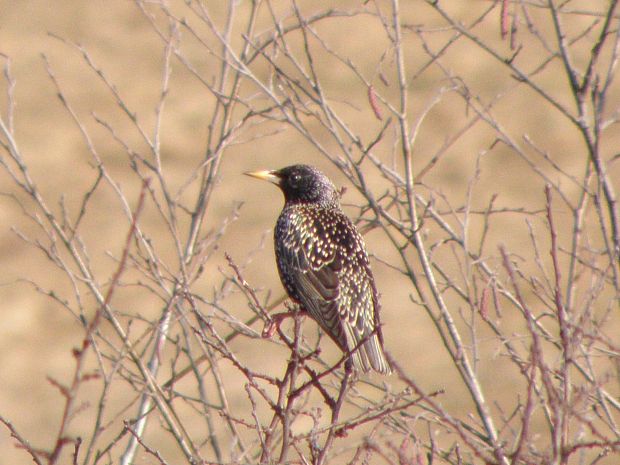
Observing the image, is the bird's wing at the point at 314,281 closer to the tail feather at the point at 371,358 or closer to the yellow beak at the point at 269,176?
the tail feather at the point at 371,358

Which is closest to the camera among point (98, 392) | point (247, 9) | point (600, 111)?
point (600, 111)

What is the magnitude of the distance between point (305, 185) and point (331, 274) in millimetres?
810

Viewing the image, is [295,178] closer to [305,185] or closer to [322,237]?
[305,185]

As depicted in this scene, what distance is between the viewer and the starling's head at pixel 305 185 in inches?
241

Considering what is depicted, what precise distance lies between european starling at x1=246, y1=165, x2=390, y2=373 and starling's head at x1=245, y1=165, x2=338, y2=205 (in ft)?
0.45

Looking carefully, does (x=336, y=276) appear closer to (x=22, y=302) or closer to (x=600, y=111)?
(x=600, y=111)

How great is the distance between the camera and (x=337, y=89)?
1244 centimetres

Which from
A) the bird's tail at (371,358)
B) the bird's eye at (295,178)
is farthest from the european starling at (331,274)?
the bird's eye at (295,178)

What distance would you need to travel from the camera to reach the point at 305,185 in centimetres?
615

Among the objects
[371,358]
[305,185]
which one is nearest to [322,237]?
[305,185]

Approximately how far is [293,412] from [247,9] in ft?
34.4

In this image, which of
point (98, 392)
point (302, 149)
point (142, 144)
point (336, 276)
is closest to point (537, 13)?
point (302, 149)

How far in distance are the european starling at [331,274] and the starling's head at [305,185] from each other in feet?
0.45

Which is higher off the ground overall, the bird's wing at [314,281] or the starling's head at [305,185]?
the starling's head at [305,185]
